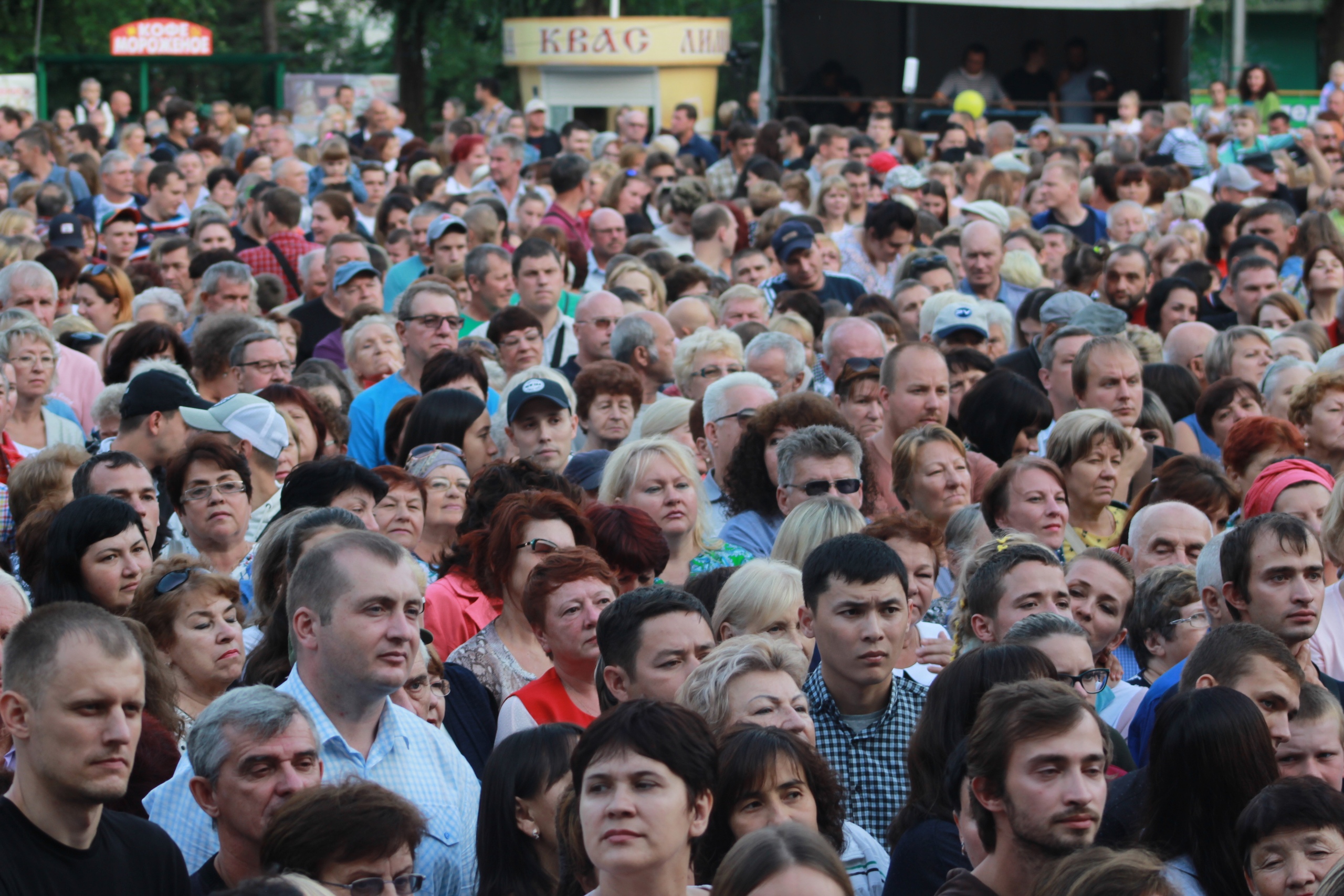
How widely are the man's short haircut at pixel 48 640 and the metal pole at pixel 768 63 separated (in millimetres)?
21319

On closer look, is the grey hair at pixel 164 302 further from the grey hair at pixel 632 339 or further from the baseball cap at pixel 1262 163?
the baseball cap at pixel 1262 163

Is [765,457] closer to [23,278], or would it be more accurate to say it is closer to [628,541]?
[628,541]

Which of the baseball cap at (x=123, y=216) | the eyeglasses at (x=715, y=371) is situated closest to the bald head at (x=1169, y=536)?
the eyeglasses at (x=715, y=371)

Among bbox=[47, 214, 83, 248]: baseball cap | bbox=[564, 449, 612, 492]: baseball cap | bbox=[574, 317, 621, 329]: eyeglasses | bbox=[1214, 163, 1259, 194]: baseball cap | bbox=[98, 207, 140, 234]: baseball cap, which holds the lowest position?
bbox=[564, 449, 612, 492]: baseball cap

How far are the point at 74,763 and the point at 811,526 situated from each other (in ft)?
9.21

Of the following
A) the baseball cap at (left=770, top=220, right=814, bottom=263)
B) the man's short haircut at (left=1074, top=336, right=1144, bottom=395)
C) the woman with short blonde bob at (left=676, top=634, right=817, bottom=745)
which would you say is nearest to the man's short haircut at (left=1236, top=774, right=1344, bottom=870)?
the woman with short blonde bob at (left=676, top=634, right=817, bottom=745)

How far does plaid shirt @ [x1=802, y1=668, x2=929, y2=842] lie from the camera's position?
4.50 metres

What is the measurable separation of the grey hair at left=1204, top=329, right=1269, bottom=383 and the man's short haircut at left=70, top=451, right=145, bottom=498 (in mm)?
5238

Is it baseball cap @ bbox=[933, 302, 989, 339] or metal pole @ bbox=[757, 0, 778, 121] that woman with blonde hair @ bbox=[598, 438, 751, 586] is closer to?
baseball cap @ bbox=[933, 302, 989, 339]

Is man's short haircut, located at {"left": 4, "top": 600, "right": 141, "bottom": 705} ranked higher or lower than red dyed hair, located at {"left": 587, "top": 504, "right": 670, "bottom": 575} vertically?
higher

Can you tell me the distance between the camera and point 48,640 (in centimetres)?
351

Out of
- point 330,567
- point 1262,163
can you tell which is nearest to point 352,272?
point 330,567

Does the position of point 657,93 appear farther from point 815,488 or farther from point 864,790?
point 864,790

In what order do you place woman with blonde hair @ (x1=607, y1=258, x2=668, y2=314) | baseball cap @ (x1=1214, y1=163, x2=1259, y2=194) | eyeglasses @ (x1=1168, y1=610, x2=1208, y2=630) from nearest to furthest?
eyeglasses @ (x1=1168, y1=610, x2=1208, y2=630)
woman with blonde hair @ (x1=607, y1=258, x2=668, y2=314)
baseball cap @ (x1=1214, y1=163, x2=1259, y2=194)
